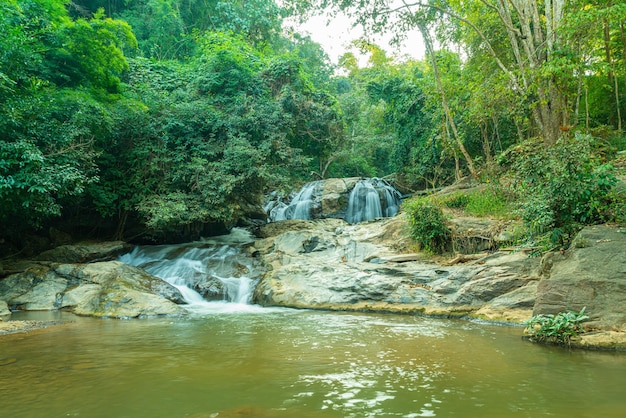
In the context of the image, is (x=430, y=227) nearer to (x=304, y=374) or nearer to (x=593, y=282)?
(x=593, y=282)

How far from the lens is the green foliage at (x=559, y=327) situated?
5586mm

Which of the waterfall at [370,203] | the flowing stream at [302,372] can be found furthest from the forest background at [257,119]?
the flowing stream at [302,372]

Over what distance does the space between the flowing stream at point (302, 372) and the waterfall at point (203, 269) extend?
135 inches

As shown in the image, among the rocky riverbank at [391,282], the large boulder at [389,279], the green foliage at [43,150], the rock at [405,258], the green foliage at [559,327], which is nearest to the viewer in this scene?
the green foliage at [559,327]

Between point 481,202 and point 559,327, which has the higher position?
point 481,202

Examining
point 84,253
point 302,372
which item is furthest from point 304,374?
point 84,253

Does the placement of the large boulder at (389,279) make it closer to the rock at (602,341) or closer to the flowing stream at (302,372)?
the flowing stream at (302,372)

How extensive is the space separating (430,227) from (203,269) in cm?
694

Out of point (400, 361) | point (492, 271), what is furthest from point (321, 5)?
point (400, 361)

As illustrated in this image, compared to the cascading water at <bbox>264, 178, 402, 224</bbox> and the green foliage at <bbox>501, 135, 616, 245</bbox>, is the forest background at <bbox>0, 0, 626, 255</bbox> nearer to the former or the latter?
the green foliage at <bbox>501, 135, 616, 245</bbox>

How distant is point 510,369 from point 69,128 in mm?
11682

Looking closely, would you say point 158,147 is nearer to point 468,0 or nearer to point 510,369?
point 468,0

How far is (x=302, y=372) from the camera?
4.50 metres

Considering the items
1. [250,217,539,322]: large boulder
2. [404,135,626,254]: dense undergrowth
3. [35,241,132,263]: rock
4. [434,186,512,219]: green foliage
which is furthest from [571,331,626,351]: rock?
[35,241,132,263]: rock
